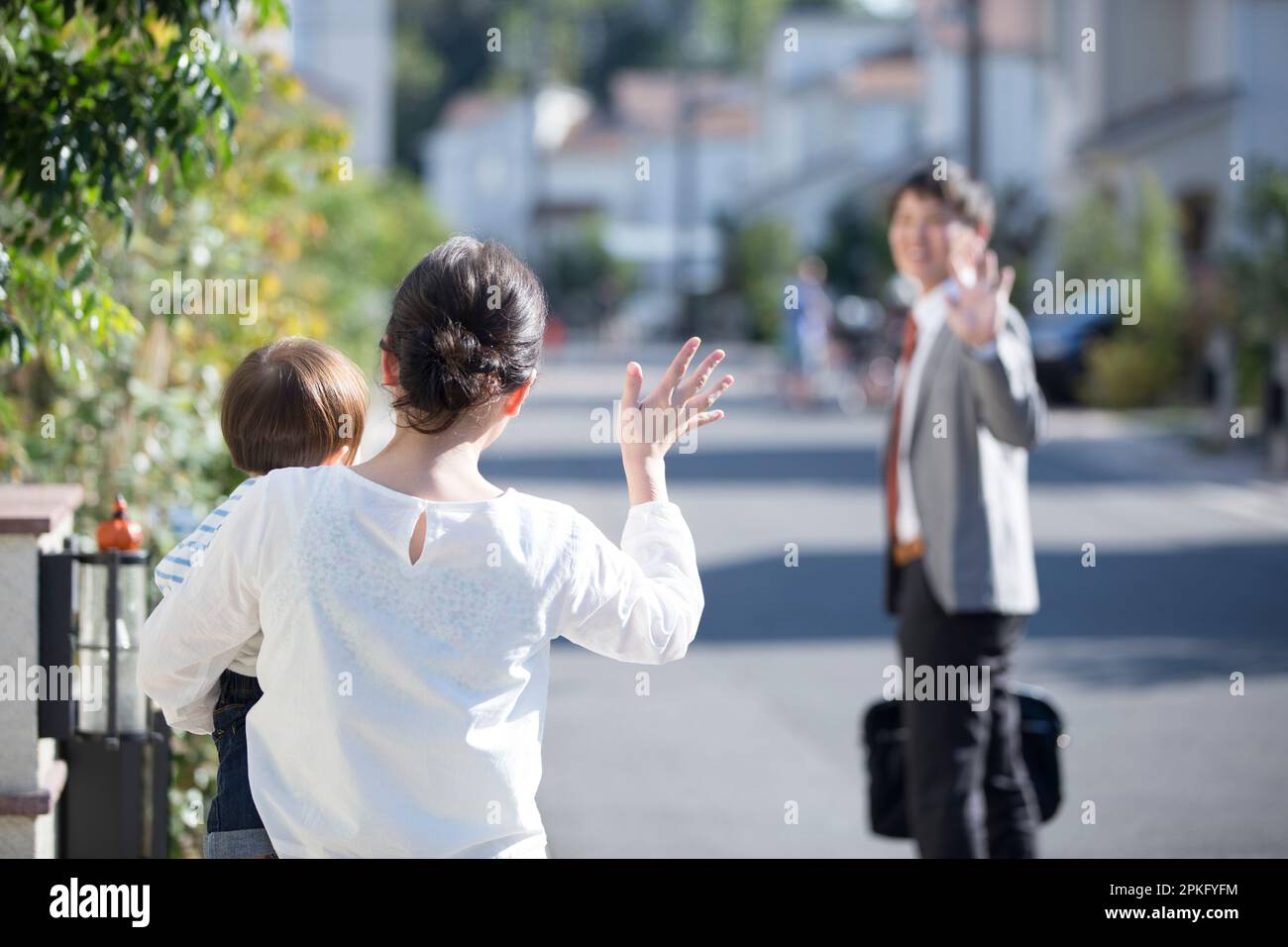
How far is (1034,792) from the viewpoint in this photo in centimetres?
482

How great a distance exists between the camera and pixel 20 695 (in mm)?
3510

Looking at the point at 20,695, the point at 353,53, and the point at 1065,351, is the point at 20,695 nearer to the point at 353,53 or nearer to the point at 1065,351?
the point at 1065,351

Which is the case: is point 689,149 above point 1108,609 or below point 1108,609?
above

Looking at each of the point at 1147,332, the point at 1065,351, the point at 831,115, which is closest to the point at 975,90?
the point at 1065,351

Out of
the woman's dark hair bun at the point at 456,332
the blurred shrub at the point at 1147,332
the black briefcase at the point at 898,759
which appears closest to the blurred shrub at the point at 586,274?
the blurred shrub at the point at 1147,332

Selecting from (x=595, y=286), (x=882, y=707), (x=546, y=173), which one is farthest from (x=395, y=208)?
(x=546, y=173)

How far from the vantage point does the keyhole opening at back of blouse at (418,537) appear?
2.40 m

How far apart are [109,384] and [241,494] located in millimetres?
4214

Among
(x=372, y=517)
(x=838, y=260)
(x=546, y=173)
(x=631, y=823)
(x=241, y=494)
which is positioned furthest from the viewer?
(x=546, y=173)

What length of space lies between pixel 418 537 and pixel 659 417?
1.45 ft

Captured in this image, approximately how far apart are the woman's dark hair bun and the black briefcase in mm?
2681

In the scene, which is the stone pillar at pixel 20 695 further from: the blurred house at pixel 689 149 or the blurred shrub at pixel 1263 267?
the blurred house at pixel 689 149

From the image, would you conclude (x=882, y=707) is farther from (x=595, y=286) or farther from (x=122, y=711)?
(x=595, y=286)

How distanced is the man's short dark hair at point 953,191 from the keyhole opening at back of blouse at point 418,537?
9.07 feet
